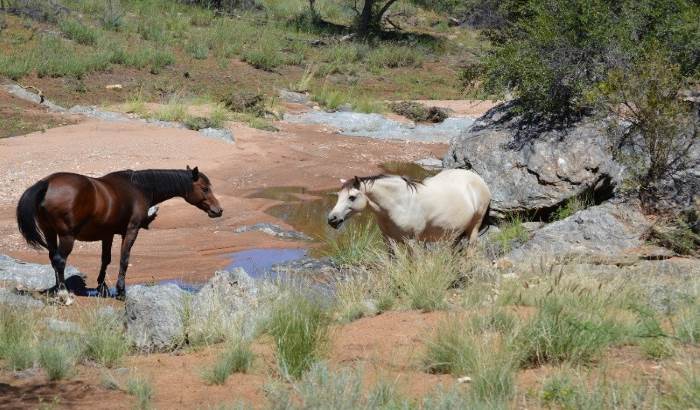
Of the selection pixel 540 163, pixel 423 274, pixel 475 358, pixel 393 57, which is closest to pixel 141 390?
pixel 475 358

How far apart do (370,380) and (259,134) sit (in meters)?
18.3

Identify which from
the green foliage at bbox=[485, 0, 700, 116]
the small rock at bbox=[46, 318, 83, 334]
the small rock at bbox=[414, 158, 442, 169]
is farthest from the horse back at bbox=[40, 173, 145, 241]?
the small rock at bbox=[414, 158, 442, 169]

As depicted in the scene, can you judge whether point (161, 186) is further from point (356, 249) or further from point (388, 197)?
point (388, 197)

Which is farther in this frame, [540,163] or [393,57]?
[393,57]

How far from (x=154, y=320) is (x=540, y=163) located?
312 inches

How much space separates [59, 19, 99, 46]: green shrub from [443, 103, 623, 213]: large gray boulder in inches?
855

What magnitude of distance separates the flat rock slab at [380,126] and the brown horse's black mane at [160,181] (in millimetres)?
14976

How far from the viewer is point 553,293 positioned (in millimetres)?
7379

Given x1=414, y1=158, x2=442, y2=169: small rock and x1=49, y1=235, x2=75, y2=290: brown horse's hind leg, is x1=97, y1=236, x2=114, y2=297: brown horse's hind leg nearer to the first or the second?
x1=49, y1=235, x2=75, y2=290: brown horse's hind leg

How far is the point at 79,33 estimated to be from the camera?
32.6m

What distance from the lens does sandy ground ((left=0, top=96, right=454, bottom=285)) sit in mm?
13188

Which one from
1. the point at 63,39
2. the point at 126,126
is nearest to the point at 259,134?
the point at 126,126

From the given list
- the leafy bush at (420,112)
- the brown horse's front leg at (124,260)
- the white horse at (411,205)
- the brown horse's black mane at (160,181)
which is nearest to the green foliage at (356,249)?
the white horse at (411,205)

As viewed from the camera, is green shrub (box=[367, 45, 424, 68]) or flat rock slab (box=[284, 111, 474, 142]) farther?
green shrub (box=[367, 45, 424, 68])
